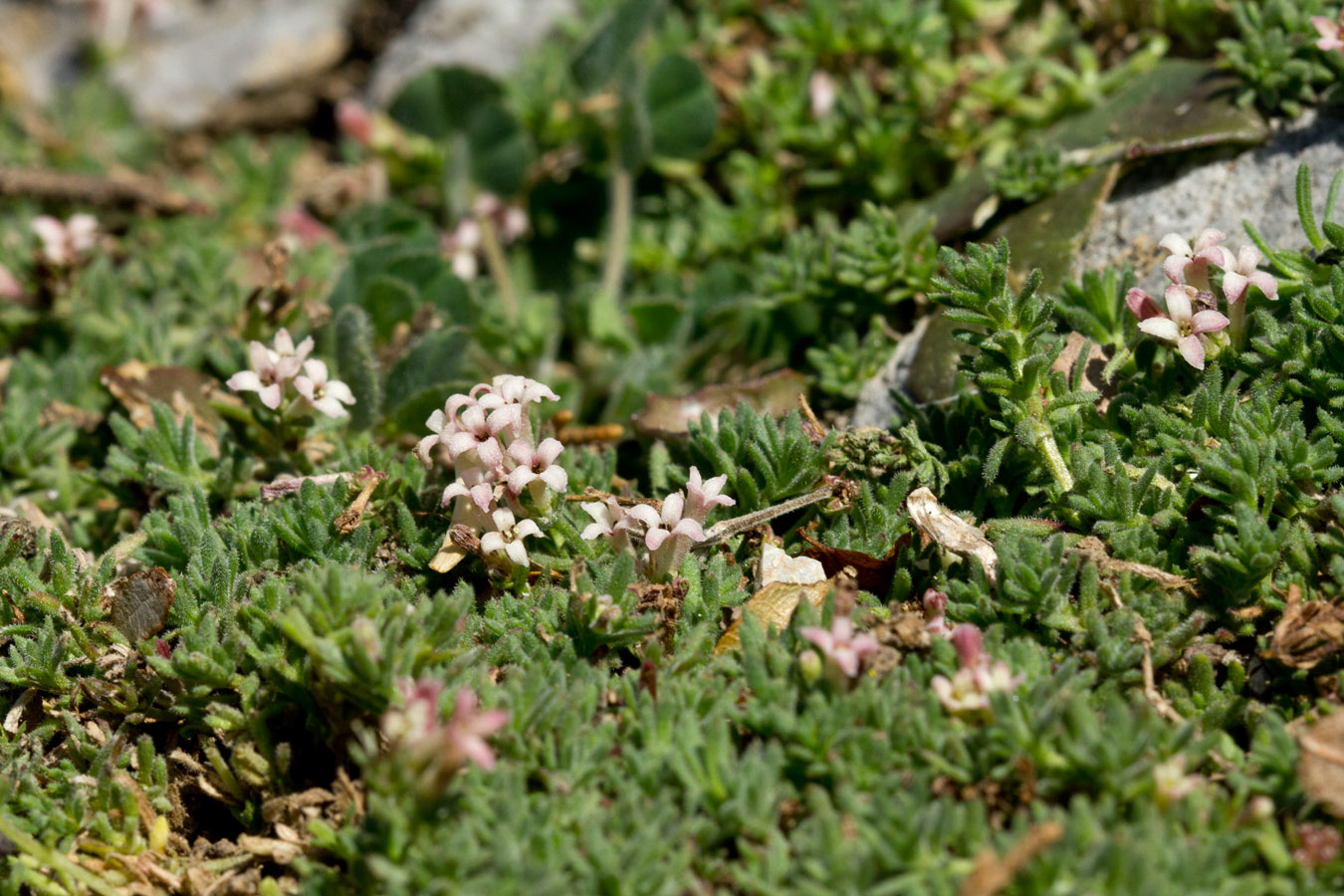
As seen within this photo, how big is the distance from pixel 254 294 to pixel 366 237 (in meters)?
1.18

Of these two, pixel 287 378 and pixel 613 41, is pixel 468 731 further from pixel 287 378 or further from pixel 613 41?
pixel 613 41

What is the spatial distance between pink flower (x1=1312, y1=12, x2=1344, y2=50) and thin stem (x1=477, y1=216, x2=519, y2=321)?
3.42 meters

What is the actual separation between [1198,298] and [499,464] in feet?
7.03

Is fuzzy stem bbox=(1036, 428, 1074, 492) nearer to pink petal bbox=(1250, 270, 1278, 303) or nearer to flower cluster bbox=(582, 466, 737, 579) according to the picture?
pink petal bbox=(1250, 270, 1278, 303)

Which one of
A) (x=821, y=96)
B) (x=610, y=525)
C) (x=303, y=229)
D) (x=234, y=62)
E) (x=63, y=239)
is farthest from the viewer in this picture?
(x=234, y=62)

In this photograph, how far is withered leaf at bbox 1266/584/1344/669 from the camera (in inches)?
112

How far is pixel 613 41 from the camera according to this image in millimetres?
5449

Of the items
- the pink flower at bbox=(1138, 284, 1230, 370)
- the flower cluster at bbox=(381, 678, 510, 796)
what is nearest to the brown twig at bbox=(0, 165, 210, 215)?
the flower cluster at bbox=(381, 678, 510, 796)

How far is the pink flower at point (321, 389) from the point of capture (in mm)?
3775

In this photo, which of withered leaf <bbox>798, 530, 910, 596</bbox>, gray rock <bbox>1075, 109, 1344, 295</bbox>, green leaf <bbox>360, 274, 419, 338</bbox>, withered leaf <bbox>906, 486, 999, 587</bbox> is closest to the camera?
withered leaf <bbox>906, 486, 999, 587</bbox>

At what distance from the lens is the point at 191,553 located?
3521 mm

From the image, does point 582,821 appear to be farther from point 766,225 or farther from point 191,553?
point 766,225

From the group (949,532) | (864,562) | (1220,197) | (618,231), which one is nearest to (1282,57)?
(1220,197)

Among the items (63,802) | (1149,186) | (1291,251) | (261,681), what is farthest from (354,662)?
(1149,186)
